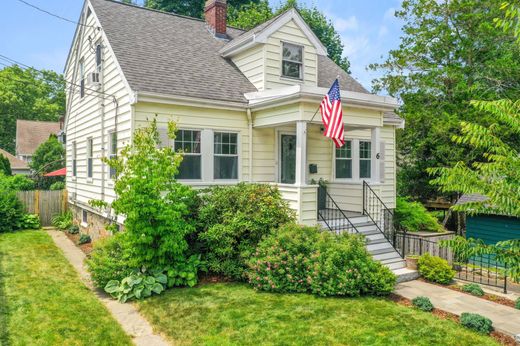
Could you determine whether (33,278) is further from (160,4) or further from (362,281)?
(160,4)

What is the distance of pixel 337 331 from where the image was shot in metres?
6.07

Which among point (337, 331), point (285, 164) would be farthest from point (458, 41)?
point (337, 331)

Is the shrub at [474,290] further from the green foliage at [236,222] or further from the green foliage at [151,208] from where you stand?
the green foliage at [151,208]

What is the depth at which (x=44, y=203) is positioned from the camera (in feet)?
57.6

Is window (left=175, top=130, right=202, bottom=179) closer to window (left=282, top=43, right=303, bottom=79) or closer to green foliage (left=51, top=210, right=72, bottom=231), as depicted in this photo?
window (left=282, top=43, right=303, bottom=79)

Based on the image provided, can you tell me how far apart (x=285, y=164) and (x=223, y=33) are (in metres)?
6.52

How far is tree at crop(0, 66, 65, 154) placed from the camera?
45.0m

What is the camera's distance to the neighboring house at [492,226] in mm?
15066

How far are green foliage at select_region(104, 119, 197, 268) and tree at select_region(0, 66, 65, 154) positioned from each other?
1685 inches

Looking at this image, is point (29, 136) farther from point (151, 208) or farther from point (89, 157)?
point (151, 208)

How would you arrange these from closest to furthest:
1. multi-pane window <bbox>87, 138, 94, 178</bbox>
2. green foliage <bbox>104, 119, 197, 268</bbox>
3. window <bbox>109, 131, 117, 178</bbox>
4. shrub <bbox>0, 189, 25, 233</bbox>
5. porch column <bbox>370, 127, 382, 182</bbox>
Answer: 1. green foliage <bbox>104, 119, 197, 268</bbox>
2. porch column <bbox>370, 127, 382, 182</bbox>
3. window <bbox>109, 131, 117, 178</bbox>
4. multi-pane window <bbox>87, 138, 94, 178</bbox>
5. shrub <bbox>0, 189, 25, 233</bbox>

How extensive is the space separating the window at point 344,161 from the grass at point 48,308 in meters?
8.81

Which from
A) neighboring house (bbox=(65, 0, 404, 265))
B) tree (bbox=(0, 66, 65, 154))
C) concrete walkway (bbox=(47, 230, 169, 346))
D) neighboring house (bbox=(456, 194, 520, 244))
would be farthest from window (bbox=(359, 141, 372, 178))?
tree (bbox=(0, 66, 65, 154))

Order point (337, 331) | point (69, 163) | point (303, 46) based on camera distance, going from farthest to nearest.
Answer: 1. point (69, 163)
2. point (303, 46)
3. point (337, 331)
